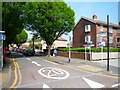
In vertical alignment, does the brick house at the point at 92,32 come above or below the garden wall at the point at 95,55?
above

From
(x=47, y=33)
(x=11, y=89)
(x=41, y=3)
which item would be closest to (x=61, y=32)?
(x=47, y=33)

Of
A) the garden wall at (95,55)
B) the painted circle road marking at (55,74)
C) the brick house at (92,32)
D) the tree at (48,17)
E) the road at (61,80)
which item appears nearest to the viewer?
the road at (61,80)

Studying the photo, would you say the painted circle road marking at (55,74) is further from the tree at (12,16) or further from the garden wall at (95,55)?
the tree at (12,16)

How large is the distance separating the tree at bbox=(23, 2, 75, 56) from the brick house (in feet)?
23.9

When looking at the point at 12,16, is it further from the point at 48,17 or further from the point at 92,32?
the point at 92,32

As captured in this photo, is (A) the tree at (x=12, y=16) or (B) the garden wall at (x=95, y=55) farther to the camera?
(A) the tree at (x=12, y=16)

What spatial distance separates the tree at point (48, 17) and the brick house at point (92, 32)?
23.9 ft

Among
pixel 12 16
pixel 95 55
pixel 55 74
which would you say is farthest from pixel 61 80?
pixel 12 16

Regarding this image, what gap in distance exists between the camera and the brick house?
147 ft

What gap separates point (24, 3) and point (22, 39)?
5907cm

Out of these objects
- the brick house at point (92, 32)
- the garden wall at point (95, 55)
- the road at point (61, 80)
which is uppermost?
the brick house at point (92, 32)

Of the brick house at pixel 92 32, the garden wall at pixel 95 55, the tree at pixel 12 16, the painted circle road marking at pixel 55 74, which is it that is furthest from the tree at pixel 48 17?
the painted circle road marking at pixel 55 74

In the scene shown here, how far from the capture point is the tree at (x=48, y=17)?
3697 cm

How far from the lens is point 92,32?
→ 4566cm
